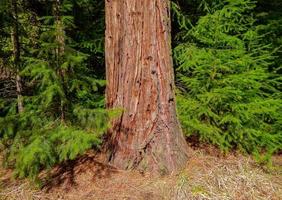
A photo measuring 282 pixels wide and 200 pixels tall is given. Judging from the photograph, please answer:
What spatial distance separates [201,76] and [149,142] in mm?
1543

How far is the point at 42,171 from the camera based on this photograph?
5418mm

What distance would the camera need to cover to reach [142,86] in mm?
4918

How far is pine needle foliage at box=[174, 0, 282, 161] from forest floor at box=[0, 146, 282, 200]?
0.52m

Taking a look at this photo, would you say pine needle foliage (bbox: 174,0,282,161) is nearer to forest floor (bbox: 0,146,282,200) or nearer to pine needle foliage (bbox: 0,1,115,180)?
forest floor (bbox: 0,146,282,200)

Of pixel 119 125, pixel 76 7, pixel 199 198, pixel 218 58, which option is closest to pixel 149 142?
pixel 119 125

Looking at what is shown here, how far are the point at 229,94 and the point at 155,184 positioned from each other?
72.1 inches

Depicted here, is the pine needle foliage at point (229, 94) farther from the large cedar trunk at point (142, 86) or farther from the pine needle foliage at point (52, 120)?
the pine needle foliage at point (52, 120)

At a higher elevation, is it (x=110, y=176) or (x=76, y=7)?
(x=76, y=7)

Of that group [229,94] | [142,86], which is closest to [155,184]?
[142,86]

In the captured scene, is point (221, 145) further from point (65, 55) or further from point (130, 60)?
point (65, 55)

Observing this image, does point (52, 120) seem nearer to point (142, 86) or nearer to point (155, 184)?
point (142, 86)

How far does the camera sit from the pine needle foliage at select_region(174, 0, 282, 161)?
Answer: 5582 mm

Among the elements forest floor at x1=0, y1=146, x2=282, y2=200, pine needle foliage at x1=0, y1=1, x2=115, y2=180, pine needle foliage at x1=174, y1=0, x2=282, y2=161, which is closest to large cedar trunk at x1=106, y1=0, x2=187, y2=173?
forest floor at x1=0, y1=146, x2=282, y2=200

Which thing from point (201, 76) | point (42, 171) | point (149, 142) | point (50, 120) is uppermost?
point (201, 76)
